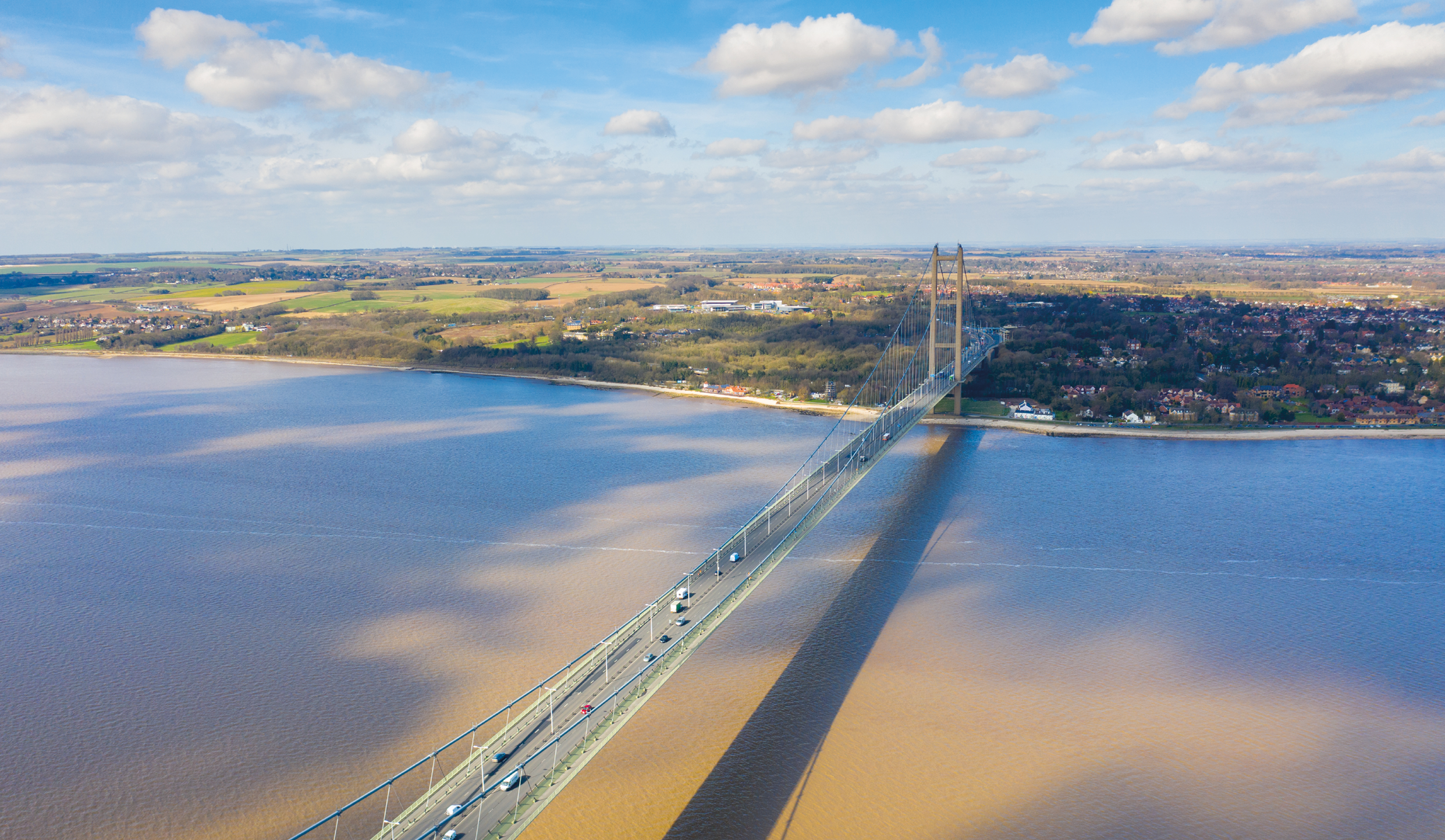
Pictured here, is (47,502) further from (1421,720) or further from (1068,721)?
(1421,720)

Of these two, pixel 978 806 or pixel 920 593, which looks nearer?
pixel 978 806

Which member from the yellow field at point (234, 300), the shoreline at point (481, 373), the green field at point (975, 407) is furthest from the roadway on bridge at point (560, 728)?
the yellow field at point (234, 300)

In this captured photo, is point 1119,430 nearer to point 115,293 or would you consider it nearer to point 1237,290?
point 1237,290

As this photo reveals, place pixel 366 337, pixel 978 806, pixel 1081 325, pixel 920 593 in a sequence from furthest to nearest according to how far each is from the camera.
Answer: pixel 366 337, pixel 1081 325, pixel 920 593, pixel 978 806

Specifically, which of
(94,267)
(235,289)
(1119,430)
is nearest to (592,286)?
(235,289)

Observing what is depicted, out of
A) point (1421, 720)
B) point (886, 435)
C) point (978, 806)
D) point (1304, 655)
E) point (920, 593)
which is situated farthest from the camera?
point (886, 435)

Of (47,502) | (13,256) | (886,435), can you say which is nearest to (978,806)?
(886,435)
